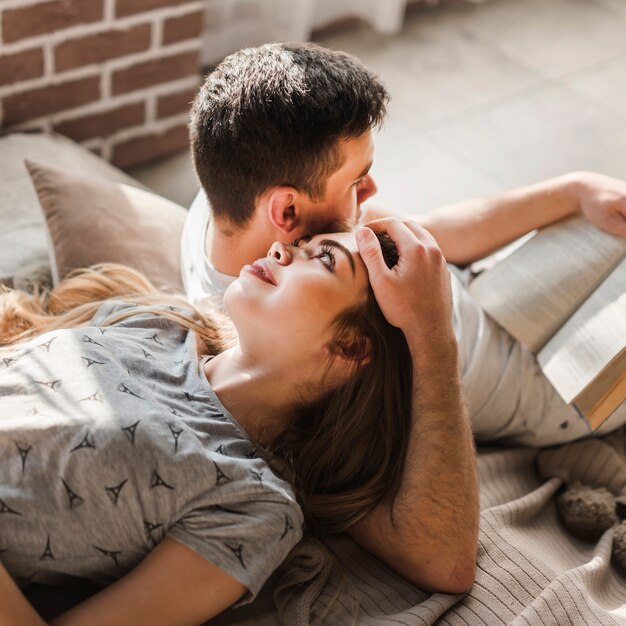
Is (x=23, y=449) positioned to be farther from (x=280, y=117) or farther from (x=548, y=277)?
(x=548, y=277)

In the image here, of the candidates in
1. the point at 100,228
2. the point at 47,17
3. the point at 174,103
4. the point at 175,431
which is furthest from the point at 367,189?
the point at 174,103

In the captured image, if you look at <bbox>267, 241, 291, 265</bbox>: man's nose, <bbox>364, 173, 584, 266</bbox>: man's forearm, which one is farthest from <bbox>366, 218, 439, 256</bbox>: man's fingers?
<bbox>364, 173, 584, 266</bbox>: man's forearm

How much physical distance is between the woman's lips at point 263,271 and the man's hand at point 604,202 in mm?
683

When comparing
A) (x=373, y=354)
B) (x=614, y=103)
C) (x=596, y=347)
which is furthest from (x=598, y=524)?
(x=614, y=103)

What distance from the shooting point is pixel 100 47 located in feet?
7.71

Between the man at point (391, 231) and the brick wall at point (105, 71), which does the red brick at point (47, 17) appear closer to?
the brick wall at point (105, 71)

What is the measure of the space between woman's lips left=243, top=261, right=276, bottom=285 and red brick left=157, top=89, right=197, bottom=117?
1.33 meters

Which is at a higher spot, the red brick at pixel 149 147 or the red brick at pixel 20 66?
the red brick at pixel 20 66

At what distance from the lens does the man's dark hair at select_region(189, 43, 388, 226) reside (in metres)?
1.52

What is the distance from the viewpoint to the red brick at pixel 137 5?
2.32 meters

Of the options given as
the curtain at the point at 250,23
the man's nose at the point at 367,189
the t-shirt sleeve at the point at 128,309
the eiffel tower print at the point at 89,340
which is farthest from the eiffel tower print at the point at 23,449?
the curtain at the point at 250,23

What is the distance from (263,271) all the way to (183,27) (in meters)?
1.33

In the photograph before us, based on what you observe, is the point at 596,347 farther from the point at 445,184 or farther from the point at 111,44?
the point at 111,44

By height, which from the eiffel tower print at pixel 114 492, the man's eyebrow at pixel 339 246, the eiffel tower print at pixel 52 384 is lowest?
the eiffel tower print at pixel 114 492
